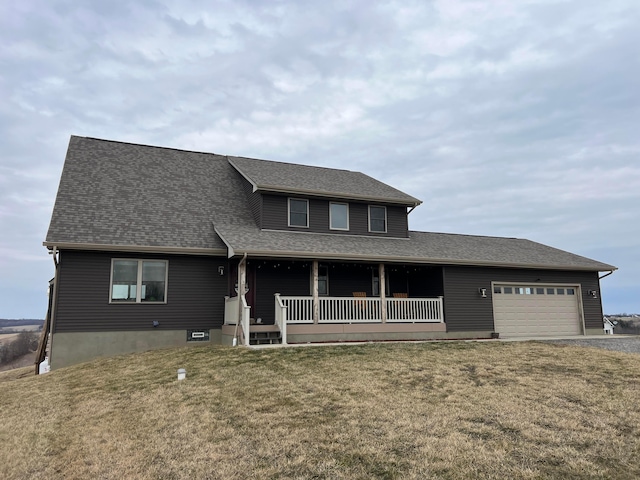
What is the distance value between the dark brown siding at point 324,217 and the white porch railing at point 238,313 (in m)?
3.35

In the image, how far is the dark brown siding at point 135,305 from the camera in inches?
508

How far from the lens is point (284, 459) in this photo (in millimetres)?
5176

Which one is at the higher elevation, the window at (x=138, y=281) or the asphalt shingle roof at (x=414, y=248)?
the asphalt shingle roof at (x=414, y=248)

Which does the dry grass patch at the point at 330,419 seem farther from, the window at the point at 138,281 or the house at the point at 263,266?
the window at the point at 138,281

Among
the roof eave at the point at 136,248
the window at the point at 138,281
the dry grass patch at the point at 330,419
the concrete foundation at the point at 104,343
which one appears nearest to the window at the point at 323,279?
the roof eave at the point at 136,248

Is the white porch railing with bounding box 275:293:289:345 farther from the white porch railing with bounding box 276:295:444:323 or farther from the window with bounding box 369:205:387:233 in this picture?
the window with bounding box 369:205:387:233

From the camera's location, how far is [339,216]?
17312mm

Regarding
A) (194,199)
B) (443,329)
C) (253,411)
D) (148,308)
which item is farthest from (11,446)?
(443,329)

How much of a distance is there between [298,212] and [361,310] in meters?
4.48

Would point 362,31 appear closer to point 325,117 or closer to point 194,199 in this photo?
point 194,199

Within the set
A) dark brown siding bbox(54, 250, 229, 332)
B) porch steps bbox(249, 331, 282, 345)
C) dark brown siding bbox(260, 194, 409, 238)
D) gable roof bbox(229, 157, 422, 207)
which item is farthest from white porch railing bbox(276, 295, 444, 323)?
gable roof bbox(229, 157, 422, 207)

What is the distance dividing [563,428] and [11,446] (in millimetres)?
7903

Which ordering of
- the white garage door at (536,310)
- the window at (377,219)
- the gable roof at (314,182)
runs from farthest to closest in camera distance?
the window at (377,219) → the white garage door at (536,310) → the gable roof at (314,182)

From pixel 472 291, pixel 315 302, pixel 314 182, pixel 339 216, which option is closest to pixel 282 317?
pixel 315 302
